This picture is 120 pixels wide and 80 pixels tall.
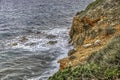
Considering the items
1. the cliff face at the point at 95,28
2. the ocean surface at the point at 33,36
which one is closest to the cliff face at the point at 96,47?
the cliff face at the point at 95,28

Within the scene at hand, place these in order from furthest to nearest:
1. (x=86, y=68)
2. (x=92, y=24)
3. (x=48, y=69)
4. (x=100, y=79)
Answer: (x=92, y=24)
(x=48, y=69)
(x=86, y=68)
(x=100, y=79)

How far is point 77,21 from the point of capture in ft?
76.7

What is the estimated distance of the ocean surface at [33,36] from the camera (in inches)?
696

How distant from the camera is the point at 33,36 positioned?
87.1 ft

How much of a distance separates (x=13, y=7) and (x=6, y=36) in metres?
15.1

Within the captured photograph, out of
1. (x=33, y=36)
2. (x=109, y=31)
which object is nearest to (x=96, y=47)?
(x=109, y=31)

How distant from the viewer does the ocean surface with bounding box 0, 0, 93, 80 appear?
17688 millimetres

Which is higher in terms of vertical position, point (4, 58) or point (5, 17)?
point (5, 17)

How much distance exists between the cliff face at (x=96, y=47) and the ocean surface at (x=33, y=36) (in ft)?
4.66

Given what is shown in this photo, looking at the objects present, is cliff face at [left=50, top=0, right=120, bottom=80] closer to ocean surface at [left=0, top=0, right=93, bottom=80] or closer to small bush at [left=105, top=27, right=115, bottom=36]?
small bush at [left=105, top=27, right=115, bottom=36]

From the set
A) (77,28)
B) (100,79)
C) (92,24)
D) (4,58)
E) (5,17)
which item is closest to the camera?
(100,79)

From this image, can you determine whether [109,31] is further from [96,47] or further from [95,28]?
[95,28]

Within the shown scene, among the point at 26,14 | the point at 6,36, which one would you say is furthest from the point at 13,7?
the point at 6,36

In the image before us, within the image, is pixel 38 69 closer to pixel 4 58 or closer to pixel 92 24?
pixel 4 58
